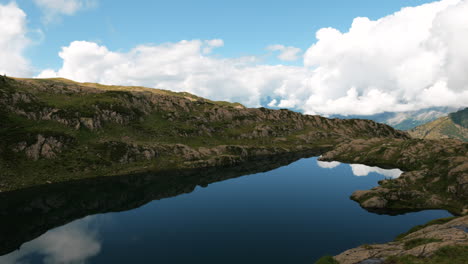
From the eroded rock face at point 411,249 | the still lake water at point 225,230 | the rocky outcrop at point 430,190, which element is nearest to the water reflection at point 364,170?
the rocky outcrop at point 430,190

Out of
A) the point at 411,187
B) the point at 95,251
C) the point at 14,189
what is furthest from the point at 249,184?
the point at 14,189

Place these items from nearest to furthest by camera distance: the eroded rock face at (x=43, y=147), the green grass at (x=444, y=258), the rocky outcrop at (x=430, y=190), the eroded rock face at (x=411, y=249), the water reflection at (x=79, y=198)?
the green grass at (x=444, y=258) → the eroded rock face at (x=411, y=249) → the water reflection at (x=79, y=198) → the rocky outcrop at (x=430, y=190) → the eroded rock face at (x=43, y=147)

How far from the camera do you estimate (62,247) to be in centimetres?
6681

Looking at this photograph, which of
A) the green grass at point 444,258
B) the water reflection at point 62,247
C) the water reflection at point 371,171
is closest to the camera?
the green grass at point 444,258

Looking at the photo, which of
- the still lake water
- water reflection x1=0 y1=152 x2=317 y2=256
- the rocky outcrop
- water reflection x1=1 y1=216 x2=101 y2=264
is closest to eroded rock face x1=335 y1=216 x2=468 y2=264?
the still lake water

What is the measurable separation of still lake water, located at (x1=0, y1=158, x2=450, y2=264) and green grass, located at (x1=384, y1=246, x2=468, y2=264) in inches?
882

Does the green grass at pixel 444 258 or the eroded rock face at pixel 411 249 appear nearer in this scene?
the green grass at pixel 444 258

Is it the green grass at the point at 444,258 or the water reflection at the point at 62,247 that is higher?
the green grass at the point at 444,258

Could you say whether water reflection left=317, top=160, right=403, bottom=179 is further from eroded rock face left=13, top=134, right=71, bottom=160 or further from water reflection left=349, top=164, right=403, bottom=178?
eroded rock face left=13, top=134, right=71, bottom=160

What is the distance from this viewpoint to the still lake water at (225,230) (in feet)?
198

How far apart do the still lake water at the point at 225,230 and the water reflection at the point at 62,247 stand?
0.78ft

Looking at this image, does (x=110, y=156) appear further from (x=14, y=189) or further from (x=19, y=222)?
(x=19, y=222)

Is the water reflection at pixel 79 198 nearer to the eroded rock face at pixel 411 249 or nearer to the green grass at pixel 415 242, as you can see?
the eroded rock face at pixel 411 249

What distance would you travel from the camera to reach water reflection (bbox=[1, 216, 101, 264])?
60.2m
